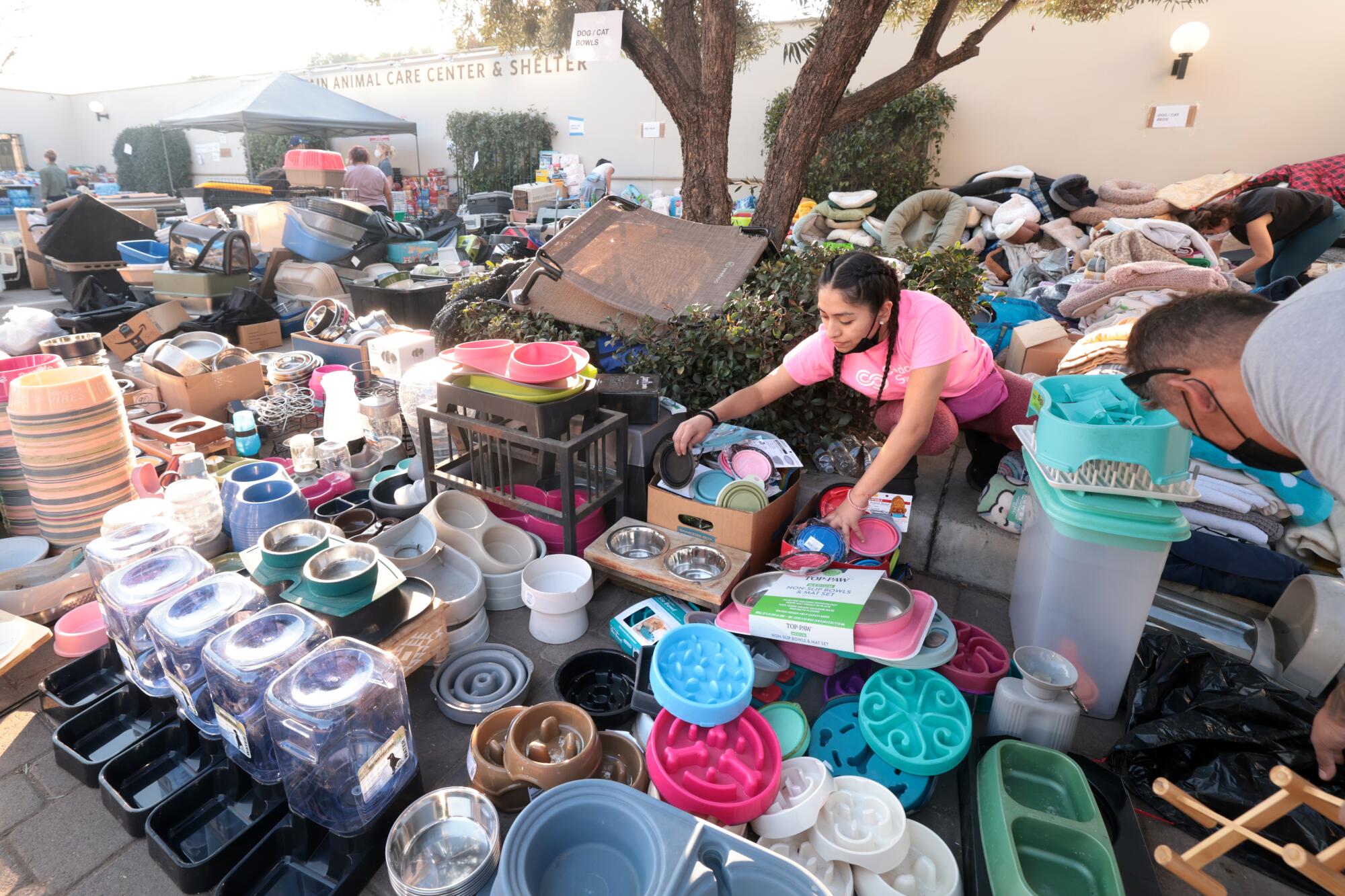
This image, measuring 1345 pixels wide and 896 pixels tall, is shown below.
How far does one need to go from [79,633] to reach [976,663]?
9.73 feet

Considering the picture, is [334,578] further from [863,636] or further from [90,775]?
[863,636]

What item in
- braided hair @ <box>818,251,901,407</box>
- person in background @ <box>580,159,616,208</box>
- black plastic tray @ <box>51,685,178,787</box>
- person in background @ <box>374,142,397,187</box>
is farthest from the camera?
person in background @ <box>374,142,397,187</box>

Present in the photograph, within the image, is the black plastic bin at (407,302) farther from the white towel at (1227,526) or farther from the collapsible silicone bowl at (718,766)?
the white towel at (1227,526)

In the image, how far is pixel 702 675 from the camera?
70.5 inches

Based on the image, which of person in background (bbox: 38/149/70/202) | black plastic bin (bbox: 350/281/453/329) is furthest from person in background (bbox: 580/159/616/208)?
person in background (bbox: 38/149/70/202)

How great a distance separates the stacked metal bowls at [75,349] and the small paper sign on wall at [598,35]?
331 cm

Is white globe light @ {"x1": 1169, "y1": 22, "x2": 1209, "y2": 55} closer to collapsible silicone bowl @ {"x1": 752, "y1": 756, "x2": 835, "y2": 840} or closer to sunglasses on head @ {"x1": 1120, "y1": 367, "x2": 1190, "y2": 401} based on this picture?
sunglasses on head @ {"x1": 1120, "y1": 367, "x2": 1190, "y2": 401}

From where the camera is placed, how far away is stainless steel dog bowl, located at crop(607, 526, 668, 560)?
2.63 meters

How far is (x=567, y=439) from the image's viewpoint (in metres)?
2.52

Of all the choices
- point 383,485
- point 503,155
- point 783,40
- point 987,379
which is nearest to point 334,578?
point 383,485

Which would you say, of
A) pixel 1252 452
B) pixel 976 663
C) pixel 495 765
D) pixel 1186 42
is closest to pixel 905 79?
pixel 1252 452

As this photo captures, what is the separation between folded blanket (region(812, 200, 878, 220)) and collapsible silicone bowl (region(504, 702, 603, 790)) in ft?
26.8

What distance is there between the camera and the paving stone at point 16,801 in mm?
1705

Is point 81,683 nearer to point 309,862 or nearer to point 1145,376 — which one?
point 309,862
